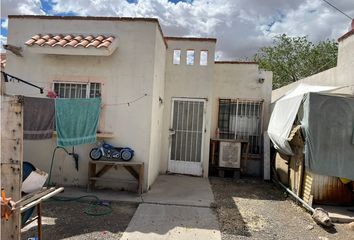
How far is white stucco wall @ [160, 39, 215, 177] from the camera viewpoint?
9133 millimetres

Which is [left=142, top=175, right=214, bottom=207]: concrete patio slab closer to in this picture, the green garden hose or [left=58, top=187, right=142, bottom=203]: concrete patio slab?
[left=58, top=187, right=142, bottom=203]: concrete patio slab

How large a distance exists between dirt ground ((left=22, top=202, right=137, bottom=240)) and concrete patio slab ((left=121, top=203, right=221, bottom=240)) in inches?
8.4

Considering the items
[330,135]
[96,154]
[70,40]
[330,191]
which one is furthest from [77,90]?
[330,191]

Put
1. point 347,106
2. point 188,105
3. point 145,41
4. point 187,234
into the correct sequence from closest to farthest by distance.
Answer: point 187,234
point 347,106
point 145,41
point 188,105

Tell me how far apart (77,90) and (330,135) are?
6144 millimetres

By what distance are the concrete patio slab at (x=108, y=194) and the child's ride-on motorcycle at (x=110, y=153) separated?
830 mm

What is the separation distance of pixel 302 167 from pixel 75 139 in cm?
523

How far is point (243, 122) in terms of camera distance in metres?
10.1

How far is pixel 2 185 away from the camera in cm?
276

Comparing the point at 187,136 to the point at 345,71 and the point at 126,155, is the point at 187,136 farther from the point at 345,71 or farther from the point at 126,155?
the point at 345,71

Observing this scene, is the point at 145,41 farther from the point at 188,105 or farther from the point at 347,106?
the point at 347,106

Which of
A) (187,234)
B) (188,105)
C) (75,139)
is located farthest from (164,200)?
(188,105)

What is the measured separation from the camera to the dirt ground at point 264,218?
4.92 metres

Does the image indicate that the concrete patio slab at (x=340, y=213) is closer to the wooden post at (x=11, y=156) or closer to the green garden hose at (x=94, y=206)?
the green garden hose at (x=94, y=206)
